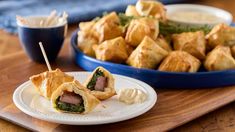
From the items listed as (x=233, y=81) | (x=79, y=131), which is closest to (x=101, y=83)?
(x=79, y=131)

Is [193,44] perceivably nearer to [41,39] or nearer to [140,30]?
[140,30]

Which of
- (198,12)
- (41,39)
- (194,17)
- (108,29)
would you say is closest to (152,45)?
(108,29)

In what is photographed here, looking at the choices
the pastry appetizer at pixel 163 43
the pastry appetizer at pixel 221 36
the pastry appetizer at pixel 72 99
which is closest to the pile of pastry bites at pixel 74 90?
the pastry appetizer at pixel 72 99

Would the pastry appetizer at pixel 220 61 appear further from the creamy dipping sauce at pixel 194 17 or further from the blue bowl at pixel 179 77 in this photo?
the creamy dipping sauce at pixel 194 17

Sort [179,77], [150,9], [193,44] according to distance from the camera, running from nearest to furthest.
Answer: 1. [179,77]
2. [193,44]
3. [150,9]

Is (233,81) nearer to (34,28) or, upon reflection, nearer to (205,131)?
(205,131)
